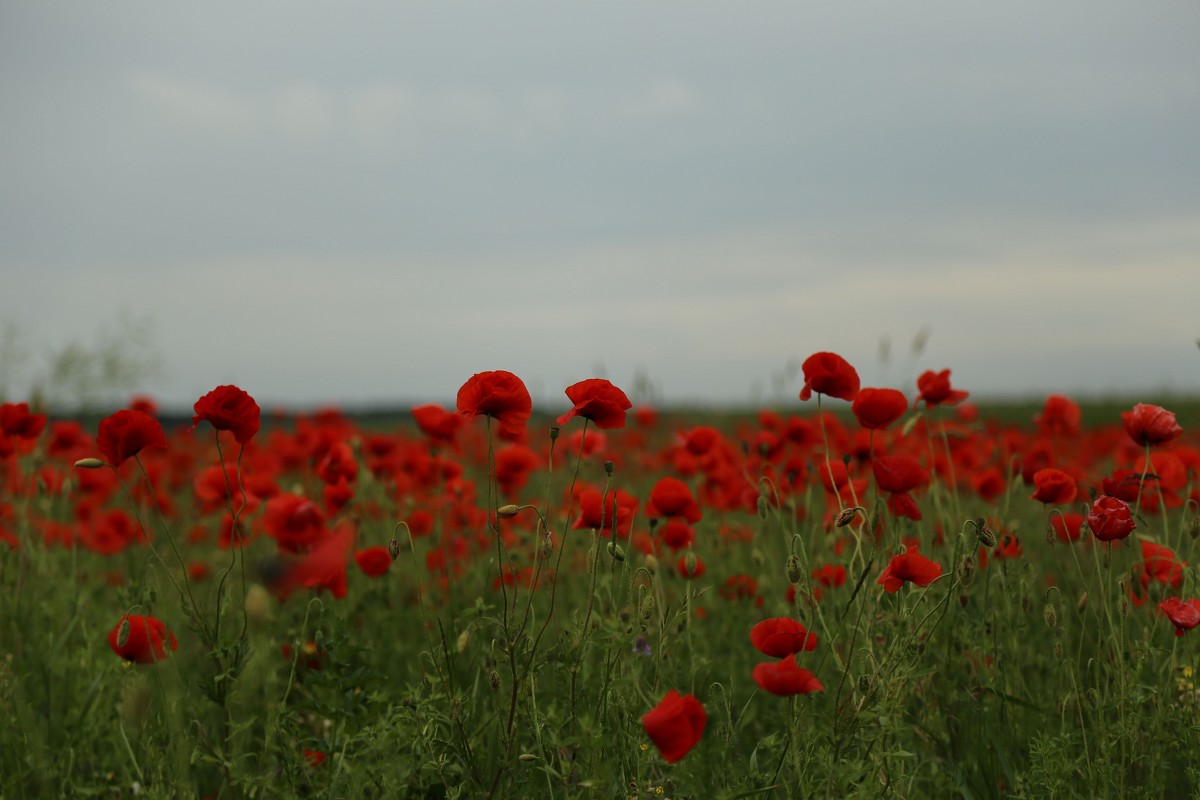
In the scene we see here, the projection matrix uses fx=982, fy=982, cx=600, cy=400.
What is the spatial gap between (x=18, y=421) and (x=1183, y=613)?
342 centimetres

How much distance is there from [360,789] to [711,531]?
2.11 meters

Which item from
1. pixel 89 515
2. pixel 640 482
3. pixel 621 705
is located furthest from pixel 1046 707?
pixel 89 515

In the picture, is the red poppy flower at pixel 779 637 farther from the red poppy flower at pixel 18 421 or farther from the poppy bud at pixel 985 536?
the red poppy flower at pixel 18 421

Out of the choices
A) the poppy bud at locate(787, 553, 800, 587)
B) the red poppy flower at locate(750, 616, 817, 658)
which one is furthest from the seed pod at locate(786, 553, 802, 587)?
the red poppy flower at locate(750, 616, 817, 658)

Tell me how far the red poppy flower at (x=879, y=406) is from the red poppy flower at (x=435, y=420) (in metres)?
1.38

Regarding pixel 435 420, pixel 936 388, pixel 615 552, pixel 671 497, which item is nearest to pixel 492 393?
pixel 615 552

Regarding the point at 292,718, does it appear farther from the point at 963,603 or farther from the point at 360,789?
the point at 963,603

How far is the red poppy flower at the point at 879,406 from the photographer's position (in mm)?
2602

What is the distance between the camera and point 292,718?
241 centimetres

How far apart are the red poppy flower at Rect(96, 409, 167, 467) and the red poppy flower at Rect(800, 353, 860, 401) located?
1635mm

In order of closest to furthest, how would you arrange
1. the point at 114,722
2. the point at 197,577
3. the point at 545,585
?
the point at 114,722 < the point at 545,585 < the point at 197,577

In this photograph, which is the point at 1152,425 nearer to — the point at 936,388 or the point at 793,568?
the point at 936,388

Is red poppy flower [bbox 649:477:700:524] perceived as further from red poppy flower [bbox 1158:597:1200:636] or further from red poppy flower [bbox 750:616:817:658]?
red poppy flower [bbox 1158:597:1200:636]

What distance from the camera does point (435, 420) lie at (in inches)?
135
